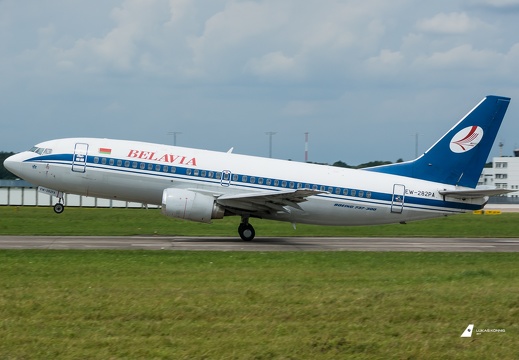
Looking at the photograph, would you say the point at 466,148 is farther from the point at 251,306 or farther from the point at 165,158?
the point at 251,306

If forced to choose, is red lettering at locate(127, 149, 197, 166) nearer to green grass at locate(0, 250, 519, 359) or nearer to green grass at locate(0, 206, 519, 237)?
green grass at locate(0, 206, 519, 237)

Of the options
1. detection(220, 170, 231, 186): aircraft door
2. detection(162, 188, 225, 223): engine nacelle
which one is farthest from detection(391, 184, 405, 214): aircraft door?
detection(162, 188, 225, 223): engine nacelle

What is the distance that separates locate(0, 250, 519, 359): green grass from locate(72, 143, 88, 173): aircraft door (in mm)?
8939

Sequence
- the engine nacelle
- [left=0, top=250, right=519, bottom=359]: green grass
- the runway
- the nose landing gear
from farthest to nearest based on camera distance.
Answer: the nose landing gear → the engine nacelle → the runway → [left=0, top=250, right=519, bottom=359]: green grass

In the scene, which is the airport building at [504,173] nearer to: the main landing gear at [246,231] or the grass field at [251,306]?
the main landing gear at [246,231]

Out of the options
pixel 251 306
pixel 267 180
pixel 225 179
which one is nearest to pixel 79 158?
pixel 225 179

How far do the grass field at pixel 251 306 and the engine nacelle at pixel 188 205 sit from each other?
213 inches

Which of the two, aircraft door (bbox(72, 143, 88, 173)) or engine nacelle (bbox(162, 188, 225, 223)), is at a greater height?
aircraft door (bbox(72, 143, 88, 173))

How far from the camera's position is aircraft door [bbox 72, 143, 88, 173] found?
31.6 m

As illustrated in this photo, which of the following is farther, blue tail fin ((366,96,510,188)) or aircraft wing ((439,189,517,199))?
blue tail fin ((366,96,510,188))

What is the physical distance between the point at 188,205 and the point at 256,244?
10.2 ft

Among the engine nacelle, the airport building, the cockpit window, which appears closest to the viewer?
the engine nacelle

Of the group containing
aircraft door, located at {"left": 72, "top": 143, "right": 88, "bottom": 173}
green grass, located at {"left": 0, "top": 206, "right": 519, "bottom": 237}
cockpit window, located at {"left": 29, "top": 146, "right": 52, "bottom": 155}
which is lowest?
green grass, located at {"left": 0, "top": 206, "right": 519, "bottom": 237}

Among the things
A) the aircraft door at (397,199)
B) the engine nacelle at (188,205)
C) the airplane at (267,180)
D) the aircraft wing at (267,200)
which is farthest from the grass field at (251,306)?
the aircraft door at (397,199)
